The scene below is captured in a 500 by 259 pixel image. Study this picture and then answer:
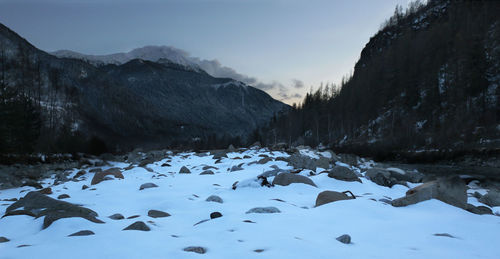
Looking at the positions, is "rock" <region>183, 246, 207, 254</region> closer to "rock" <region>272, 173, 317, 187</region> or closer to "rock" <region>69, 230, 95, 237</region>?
"rock" <region>69, 230, 95, 237</region>

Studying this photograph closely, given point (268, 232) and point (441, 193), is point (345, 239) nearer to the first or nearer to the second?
point (268, 232)

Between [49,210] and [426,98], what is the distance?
2783 inches

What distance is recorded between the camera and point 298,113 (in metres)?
89.6

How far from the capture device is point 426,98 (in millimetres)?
61219

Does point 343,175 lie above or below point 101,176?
above

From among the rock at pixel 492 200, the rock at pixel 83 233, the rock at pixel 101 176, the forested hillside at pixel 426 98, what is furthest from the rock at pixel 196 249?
the forested hillside at pixel 426 98

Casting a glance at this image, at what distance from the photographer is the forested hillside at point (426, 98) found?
146 ft

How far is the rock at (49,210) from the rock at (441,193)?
459 cm

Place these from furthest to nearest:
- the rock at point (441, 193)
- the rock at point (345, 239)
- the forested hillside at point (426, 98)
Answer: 1. the forested hillside at point (426, 98)
2. the rock at point (441, 193)
3. the rock at point (345, 239)

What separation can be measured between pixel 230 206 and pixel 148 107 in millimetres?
188590

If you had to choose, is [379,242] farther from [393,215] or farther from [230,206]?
[230,206]

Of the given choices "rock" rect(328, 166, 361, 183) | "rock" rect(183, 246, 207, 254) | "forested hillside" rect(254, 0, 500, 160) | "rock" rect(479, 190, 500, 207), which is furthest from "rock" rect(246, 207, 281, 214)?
"forested hillside" rect(254, 0, 500, 160)

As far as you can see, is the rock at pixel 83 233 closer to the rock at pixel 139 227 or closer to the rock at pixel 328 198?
the rock at pixel 139 227

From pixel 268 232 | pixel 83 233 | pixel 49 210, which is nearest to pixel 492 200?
pixel 268 232
